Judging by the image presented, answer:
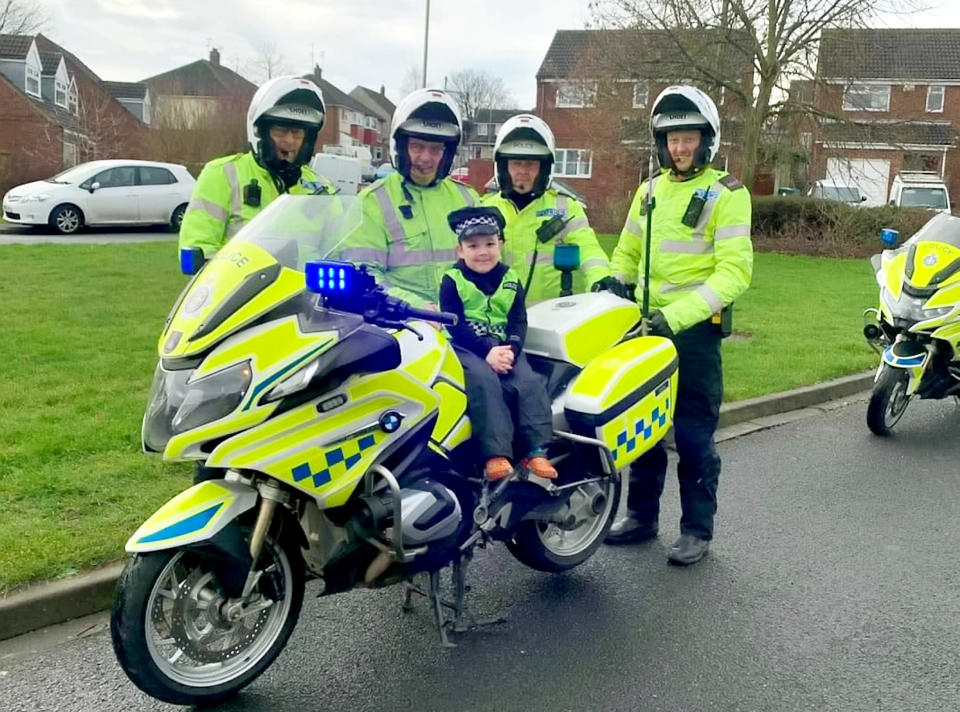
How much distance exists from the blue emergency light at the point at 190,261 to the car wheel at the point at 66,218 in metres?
16.5

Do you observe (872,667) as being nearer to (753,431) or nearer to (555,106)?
(753,431)

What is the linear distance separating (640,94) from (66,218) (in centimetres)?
1390

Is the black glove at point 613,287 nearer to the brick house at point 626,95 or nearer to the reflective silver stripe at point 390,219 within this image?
the reflective silver stripe at point 390,219

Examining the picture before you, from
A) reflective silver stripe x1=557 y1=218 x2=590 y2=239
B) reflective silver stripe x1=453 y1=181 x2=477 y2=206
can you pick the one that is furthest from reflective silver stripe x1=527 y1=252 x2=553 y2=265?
reflective silver stripe x1=453 y1=181 x2=477 y2=206

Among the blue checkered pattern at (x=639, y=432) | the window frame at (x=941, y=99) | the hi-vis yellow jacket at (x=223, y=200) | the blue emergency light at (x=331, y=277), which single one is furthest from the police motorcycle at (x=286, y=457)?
the window frame at (x=941, y=99)

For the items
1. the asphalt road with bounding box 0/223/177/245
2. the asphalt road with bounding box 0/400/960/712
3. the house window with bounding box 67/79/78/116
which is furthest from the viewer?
the house window with bounding box 67/79/78/116

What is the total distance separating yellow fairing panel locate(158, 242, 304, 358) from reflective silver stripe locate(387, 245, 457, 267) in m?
1.24

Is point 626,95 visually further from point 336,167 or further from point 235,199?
point 235,199

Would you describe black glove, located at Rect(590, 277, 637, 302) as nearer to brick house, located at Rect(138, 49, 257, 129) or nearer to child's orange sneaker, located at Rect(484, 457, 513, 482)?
child's orange sneaker, located at Rect(484, 457, 513, 482)

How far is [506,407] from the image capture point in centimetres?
359

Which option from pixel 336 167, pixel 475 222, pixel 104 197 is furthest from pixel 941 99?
pixel 475 222

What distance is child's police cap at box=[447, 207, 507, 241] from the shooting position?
379 cm

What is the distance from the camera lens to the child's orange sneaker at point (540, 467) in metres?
3.72

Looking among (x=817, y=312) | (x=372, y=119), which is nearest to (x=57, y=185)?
(x=817, y=312)
